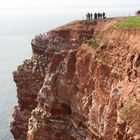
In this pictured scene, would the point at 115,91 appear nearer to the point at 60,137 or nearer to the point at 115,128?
the point at 115,128

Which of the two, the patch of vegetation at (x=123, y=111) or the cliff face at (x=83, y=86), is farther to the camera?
the cliff face at (x=83, y=86)

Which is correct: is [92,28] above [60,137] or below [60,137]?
above

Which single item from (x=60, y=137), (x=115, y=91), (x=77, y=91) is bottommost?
(x=60, y=137)

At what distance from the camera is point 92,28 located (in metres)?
54.7

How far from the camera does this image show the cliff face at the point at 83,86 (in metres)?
31.7

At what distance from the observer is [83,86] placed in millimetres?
40625

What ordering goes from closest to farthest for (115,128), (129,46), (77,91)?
(115,128), (129,46), (77,91)

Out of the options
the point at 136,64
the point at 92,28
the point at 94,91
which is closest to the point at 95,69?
the point at 94,91

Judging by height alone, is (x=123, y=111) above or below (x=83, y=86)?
above

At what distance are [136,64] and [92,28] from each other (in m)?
22.6

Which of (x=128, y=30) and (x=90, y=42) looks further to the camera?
(x=90, y=42)

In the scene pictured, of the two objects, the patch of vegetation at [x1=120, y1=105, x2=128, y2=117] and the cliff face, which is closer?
the patch of vegetation at [x1=120, y1=105, x2=128, y2=117]

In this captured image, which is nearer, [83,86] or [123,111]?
[123,111]

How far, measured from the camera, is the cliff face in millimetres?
31747
